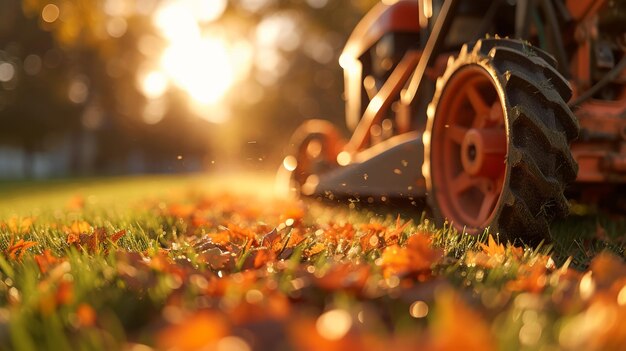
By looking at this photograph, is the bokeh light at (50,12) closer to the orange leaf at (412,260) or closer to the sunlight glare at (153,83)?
the orange leaf at (412,260)

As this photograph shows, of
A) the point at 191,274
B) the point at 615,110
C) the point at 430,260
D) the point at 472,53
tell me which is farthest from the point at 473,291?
the point at 615,110

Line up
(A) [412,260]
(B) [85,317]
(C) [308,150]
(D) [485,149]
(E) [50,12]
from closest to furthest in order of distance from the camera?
(B) [85,317] → (A) [412,260] → (D) [485,149] → (C) [308,150] → (E) [50,12]

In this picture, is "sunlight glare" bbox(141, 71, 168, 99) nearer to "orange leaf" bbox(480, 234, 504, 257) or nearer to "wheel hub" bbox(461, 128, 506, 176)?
"wheel hub" bbox(461, 128, 506, 176)

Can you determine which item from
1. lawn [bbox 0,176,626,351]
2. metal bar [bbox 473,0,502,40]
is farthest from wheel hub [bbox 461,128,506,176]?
metal bar [bbox 473,0,502,40]

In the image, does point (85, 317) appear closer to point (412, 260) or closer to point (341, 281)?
point (341, 281)

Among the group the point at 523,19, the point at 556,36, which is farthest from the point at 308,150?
the point at 556,36

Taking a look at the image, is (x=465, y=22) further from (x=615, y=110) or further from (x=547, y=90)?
(x=547, y=90)

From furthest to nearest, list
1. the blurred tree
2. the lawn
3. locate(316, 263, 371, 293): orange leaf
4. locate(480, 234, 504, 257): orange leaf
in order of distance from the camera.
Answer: the blurred tree → locate(480, 234, 504, 257): orange leaf → locate(316, 263, 371, 293): orange leaf → the lawn
